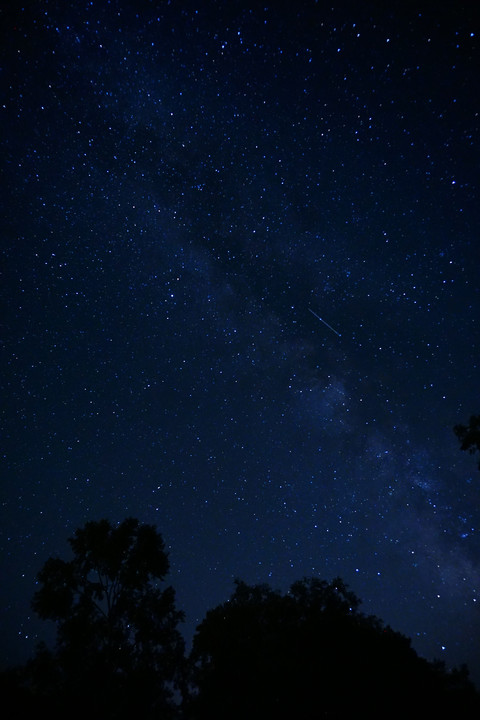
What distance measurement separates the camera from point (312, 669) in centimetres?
1273

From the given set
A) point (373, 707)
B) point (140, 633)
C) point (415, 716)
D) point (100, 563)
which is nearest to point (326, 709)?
point (373, 707)

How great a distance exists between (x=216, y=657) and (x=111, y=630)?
4128mm

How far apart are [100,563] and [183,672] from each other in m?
5.27

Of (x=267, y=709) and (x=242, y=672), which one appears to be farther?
(x=242, y=672)

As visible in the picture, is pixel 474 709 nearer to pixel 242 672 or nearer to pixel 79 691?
pixel 242 672

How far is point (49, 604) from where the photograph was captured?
14969 millimetres

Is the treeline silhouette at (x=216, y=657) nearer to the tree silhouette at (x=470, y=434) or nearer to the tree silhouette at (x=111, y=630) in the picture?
the tree silhouette at (x=111, y=630)

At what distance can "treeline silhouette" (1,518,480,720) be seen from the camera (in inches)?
488

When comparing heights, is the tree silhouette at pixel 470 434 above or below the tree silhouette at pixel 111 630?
above

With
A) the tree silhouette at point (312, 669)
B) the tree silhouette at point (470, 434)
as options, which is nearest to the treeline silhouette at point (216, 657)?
the tree silhouette at point (312, 669)

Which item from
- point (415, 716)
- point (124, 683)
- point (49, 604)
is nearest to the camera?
point (415, 716)

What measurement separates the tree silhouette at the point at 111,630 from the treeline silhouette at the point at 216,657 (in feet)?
0.12

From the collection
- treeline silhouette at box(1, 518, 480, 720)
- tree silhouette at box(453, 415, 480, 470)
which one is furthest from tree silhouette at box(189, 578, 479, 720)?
tree silhouette at box(453, 415, 480, 470)

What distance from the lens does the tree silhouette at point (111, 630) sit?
524 inches
